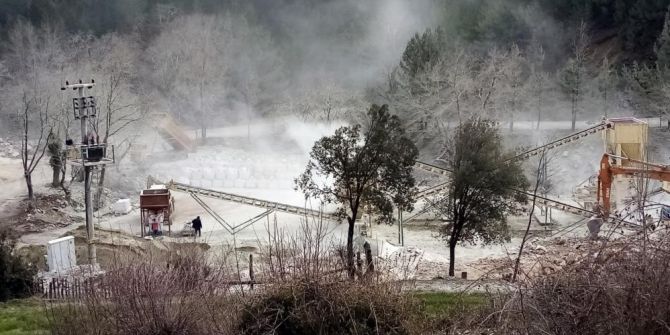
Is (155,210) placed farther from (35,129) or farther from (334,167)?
(35,129)

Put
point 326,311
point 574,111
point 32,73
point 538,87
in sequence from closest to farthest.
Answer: point 326,311 < point 574,111 < point 538,87 < point 32,73

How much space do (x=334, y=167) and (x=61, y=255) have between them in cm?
761

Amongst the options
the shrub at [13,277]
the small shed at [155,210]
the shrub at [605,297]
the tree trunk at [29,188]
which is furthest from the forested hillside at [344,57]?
the shrub at [605,297]

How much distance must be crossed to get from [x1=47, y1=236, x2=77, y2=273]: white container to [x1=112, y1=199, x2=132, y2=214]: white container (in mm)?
9864

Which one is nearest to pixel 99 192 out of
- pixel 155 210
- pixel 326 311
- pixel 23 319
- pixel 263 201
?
pixel 155 210

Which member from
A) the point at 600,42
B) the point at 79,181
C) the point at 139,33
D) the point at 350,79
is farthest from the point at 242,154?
the point at 600,42

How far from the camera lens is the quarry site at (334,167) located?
375 inches

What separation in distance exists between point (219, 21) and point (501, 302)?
4992cm

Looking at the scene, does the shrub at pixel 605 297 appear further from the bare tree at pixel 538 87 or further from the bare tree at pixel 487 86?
the bare tree at pixel 538 87

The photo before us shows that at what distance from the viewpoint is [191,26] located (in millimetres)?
53750

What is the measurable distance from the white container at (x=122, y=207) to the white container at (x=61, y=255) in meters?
9.86

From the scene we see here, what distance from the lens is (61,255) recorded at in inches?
785

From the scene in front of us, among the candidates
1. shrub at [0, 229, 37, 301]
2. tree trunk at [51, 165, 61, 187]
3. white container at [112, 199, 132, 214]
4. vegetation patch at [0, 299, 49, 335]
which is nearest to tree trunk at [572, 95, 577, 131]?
white container at [112, 199, 132, 214]

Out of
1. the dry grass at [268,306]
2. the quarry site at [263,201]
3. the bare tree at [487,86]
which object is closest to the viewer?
the dry grass at [268,306]
